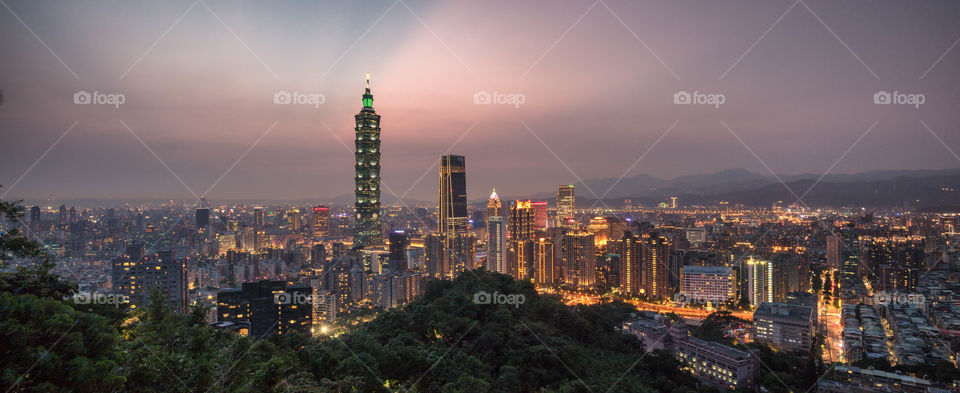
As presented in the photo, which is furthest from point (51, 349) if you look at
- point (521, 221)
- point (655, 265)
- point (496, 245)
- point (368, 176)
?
point (368, 176)

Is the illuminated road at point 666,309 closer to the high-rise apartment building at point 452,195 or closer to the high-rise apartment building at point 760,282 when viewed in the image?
the high-rise apartment building at point 760,282

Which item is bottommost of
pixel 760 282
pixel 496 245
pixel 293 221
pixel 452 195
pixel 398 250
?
pixel 760 282

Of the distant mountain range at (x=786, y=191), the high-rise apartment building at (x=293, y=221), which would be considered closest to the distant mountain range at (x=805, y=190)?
the distant mountain range at (x=786, y=191)

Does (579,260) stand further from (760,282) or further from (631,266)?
(760,282)

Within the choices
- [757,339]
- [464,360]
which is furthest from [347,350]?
[757,339]

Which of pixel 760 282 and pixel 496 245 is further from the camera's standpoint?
pixel 496 245

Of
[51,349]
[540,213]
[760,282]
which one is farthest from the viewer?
[540,213]

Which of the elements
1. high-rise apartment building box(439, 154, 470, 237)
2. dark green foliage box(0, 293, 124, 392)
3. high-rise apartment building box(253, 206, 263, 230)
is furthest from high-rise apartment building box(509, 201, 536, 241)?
dark green foliage box(0, 293, 124, 392)
